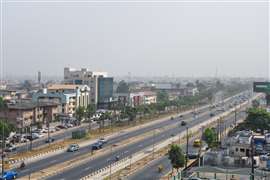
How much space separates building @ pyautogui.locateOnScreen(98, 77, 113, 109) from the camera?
192 ft

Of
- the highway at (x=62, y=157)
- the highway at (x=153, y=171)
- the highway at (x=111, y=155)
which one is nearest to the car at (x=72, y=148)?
the highway at (x=62, y=157)

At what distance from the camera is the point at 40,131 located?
37.0 meters

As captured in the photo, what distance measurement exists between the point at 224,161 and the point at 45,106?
25256 millimetres

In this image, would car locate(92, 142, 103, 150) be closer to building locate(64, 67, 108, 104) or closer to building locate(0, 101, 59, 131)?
building locate(0, 101, 59, 131)

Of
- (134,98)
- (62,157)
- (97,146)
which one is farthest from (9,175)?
(134,98)

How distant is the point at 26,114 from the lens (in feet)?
132

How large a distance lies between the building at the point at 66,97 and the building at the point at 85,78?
9.84 feet

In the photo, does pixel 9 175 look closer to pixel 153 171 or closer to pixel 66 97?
pixel 153 171

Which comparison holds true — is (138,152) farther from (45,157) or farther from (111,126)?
(111,126)

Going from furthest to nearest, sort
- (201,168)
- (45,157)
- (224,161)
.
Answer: (45,157), (224,161), (201,168)

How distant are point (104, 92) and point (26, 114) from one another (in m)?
20.0

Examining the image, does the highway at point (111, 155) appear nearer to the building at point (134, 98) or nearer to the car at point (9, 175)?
the car at point (9, 175)

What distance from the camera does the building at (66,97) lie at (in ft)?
156

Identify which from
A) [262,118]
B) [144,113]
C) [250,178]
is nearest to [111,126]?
[144,113]
